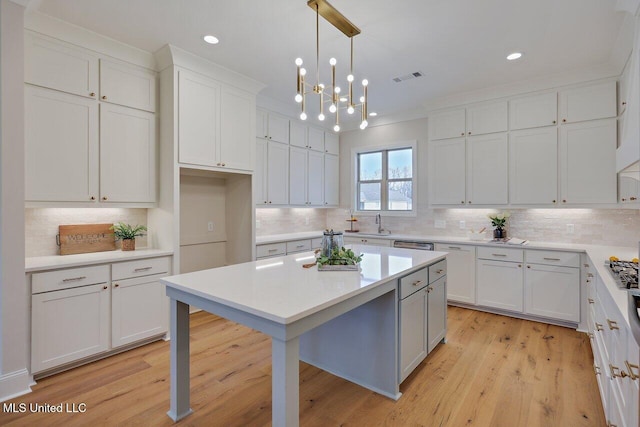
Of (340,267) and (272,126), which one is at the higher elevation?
(272,126)

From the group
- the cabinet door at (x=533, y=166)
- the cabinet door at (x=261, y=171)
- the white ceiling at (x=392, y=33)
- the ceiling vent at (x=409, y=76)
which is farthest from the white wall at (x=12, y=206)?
the cabinet door at (x=533, y=166)

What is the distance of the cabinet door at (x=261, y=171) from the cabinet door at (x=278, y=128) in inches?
8.5

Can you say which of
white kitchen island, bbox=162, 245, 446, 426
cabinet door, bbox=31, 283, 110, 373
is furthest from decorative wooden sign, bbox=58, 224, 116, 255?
white kitchen island, bbox=162, 245, 446, 426

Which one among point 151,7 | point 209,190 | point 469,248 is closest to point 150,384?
point 209,190

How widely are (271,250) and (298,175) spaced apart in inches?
53.8

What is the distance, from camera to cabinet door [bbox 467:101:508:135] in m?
3.97

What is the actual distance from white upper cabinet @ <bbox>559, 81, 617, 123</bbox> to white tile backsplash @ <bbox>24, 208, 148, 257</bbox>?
16.6 ft

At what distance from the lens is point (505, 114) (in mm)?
3951

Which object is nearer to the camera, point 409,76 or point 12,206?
point 12,206

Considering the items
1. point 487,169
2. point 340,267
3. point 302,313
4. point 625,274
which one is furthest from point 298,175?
point 625,274

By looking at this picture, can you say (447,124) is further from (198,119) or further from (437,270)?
(198,119)

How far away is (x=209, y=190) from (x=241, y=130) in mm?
908

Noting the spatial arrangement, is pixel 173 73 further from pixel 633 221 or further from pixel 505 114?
pixel 633 221

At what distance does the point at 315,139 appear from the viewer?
5.34 metres
